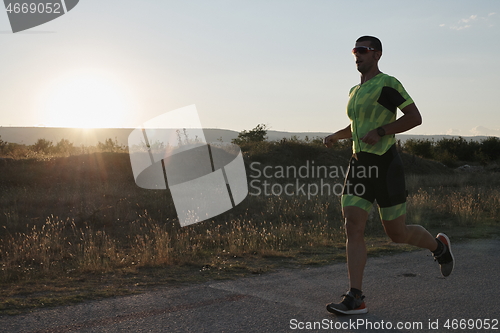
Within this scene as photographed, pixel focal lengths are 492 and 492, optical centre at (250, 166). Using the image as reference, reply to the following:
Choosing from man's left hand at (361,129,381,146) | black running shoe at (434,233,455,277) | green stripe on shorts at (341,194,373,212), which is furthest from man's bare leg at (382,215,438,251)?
man's left hand at (361,129,381,146)

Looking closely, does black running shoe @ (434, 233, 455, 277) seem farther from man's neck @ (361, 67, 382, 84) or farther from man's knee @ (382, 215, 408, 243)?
man's neck @ (361, 67, 382, 84)

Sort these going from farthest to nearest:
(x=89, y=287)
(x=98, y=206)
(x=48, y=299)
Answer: (x=98, y=206)
(x=89, y=287)
(x=48, y=299)

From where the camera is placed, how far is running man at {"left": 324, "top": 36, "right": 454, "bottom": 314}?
396 centimetres

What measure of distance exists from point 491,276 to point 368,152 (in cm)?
231

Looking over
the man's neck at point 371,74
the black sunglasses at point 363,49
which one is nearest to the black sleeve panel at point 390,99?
the man's neck at point 371,74

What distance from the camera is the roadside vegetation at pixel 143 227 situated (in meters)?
5.66

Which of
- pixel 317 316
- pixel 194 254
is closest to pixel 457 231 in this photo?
pixel 194 254

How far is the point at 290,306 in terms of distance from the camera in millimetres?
4102

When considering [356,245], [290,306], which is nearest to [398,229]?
[356,245]

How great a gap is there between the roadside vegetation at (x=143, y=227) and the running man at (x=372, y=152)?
1.89 m

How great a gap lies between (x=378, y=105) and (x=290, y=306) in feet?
5.95

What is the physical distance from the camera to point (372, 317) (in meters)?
3.81

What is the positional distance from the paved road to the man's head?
2.02m

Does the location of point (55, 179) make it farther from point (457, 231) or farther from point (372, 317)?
point (372, 317)
